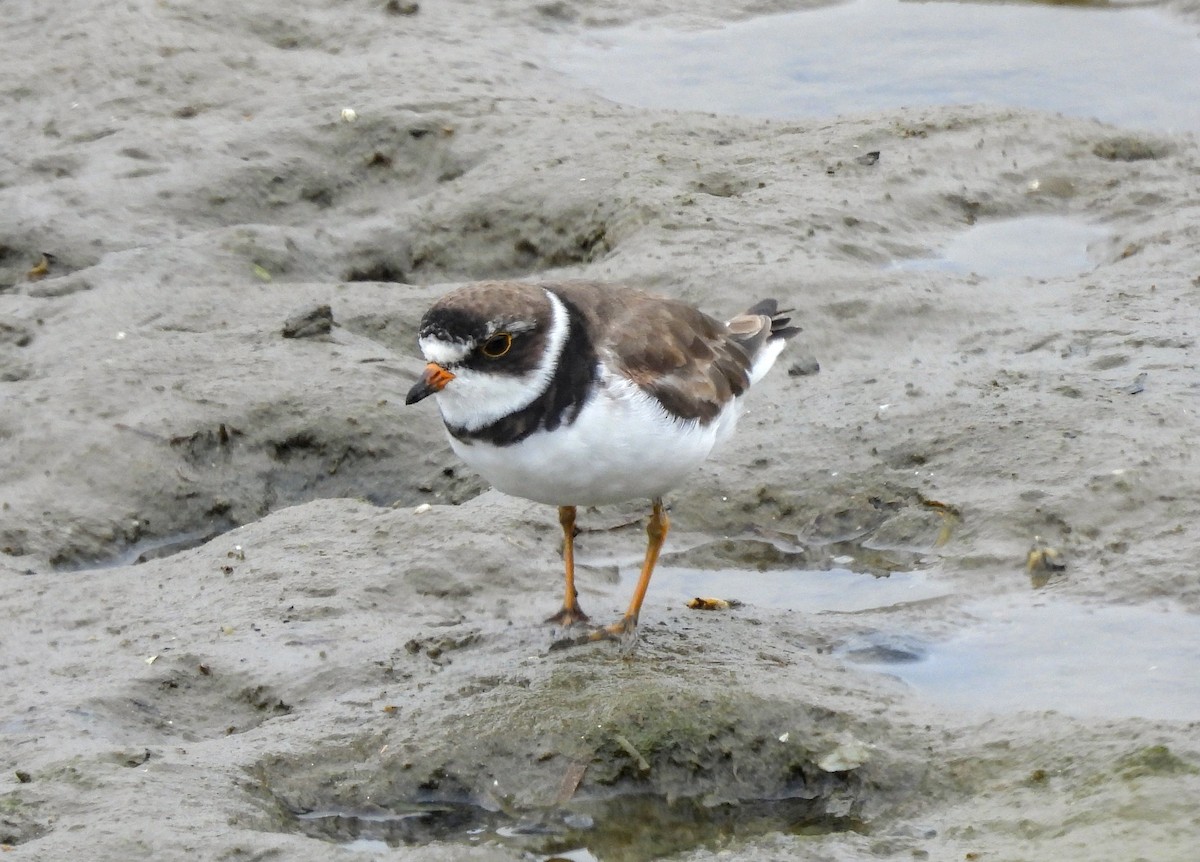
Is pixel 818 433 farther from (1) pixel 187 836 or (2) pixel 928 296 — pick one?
(1) pixel 187 836

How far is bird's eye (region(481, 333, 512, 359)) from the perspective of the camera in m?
5.36

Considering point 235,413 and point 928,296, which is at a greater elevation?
point 928,296

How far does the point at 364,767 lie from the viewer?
5219 millimetres

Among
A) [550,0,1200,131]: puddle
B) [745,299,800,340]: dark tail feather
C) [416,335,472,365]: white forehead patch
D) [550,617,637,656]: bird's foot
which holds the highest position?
[416,335,472,365]: white forehead patch

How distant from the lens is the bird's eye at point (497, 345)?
5.36m

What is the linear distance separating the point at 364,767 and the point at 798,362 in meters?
3.44

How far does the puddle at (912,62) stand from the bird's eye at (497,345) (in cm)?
580

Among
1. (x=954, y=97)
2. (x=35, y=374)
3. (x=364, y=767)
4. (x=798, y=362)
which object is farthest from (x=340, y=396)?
(x=954, y=97)

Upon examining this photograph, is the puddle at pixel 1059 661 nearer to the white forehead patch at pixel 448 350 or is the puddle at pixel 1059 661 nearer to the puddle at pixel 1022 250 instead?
the white forehead patch at pixel 448 350

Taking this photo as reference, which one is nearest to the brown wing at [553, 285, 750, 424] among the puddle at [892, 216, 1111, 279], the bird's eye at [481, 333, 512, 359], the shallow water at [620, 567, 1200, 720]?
the bird's eye at [481, 333, 512, 359]

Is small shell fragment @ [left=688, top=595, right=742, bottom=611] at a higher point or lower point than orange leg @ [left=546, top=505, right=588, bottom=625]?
lower

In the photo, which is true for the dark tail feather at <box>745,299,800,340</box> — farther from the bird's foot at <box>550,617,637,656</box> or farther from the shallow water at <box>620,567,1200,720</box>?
the bird's foot at <box>550,617,637,656</box>

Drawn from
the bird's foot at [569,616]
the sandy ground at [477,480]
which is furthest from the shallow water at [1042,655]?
the bird's foot at [569,616]

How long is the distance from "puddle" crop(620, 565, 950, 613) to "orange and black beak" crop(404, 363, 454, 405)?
158cm
